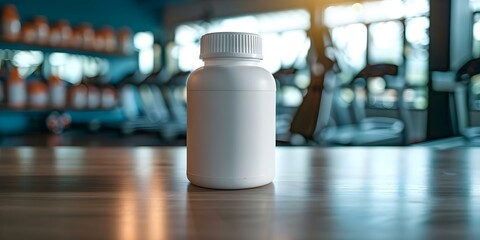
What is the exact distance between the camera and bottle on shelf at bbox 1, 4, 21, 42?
4066 mm

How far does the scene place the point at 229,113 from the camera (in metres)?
0.36

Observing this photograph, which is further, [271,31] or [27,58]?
Answer: [271,31]

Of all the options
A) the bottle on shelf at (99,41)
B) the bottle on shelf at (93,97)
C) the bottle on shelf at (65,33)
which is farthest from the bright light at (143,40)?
the bottle on shelf at (65,33)

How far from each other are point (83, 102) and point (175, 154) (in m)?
4.46

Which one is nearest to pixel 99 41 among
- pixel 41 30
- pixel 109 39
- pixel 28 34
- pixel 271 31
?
pixel 109 39

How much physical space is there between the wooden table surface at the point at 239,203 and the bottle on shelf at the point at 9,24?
13.4 feet

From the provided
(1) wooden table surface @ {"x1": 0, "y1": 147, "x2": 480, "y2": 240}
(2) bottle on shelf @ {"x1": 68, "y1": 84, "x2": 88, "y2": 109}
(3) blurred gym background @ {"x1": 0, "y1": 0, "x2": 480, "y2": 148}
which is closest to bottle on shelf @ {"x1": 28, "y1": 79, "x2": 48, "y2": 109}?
(3) blurred gym background @ {"x1": 0, "y1": 0, "x2": 480, "y2": 148}

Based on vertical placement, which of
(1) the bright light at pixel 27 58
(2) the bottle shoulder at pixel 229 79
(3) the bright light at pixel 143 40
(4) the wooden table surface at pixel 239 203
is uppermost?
(3) the bright light at pixel 143 40

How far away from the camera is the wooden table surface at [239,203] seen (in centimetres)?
26

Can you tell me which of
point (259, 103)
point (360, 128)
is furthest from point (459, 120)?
point (259, 103)

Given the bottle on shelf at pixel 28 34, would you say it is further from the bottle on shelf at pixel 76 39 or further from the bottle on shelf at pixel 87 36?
the bottle on shelf at pixel 87 36

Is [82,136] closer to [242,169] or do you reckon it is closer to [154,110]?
[154,110]

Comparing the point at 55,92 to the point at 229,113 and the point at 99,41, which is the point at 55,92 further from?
the point at 229,113

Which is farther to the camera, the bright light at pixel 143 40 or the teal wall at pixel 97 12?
the bright light at pixel 143 40
